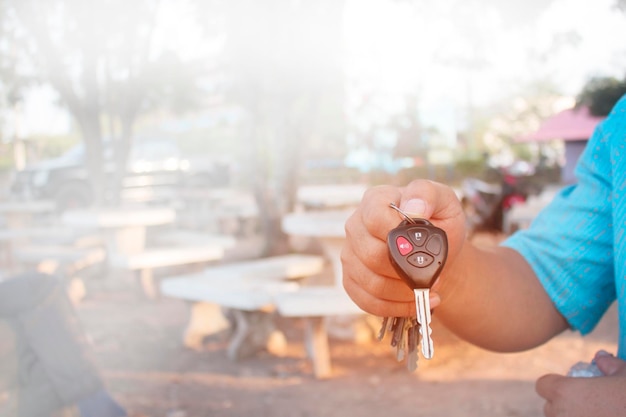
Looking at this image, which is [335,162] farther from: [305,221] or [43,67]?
[305,221]

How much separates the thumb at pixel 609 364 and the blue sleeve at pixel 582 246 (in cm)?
16

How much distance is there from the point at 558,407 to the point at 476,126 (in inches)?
1265

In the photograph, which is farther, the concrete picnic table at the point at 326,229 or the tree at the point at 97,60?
the tree at the point at 97,60

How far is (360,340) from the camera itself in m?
4.03

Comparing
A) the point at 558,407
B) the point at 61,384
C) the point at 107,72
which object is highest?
the point at 107,72

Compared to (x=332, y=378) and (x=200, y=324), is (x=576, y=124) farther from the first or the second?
(x=200, y=324)

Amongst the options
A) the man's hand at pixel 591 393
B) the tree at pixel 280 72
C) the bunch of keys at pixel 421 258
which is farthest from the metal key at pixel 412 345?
the tree at pixel 280 72

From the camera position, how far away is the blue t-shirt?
101 cm

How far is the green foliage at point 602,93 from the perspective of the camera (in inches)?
87.5

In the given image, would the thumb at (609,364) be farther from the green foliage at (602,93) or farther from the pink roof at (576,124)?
the green foliage at (602,93)

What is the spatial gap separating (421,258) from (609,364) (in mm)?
509

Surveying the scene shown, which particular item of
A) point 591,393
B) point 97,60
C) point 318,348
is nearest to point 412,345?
point 591,393

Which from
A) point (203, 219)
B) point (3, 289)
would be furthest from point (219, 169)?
point (3, 289)

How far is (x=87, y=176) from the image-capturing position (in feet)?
35.4
